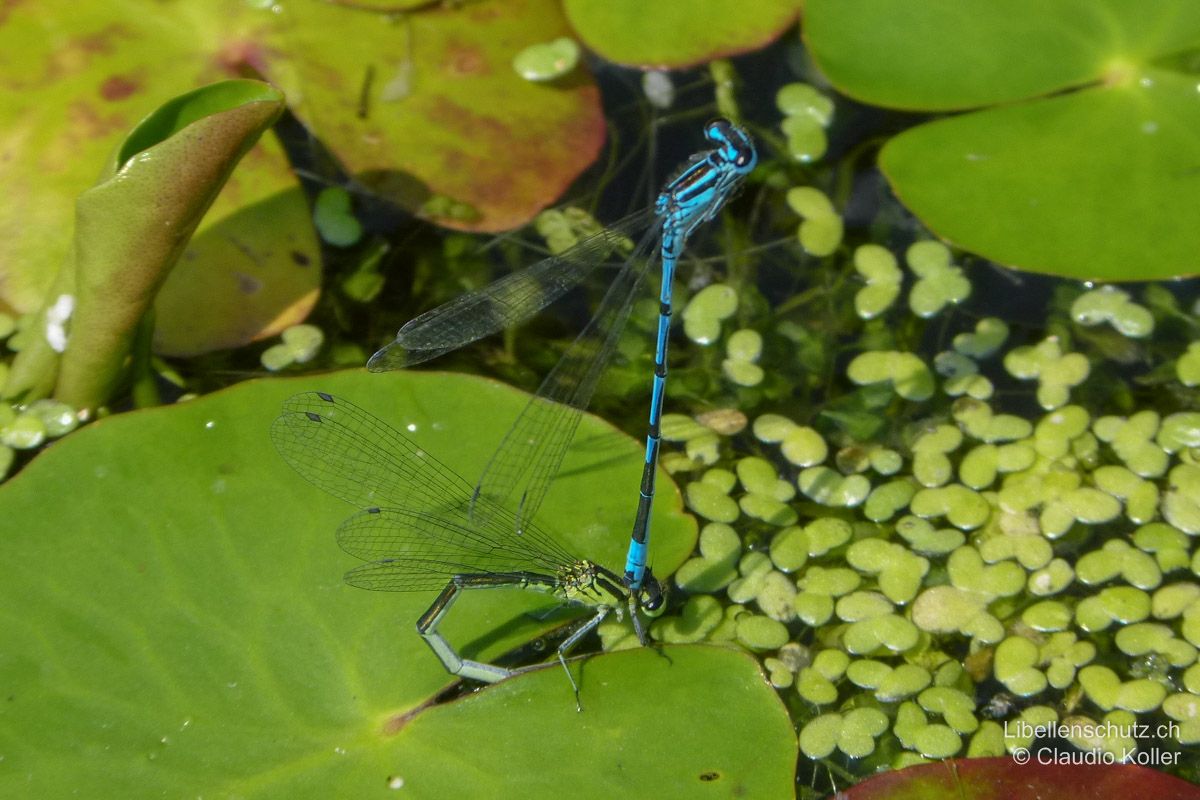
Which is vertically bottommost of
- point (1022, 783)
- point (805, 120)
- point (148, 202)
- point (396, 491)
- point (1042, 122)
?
point (1022, 783)

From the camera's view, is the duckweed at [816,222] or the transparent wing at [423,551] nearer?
the transparent wing at [423,551]

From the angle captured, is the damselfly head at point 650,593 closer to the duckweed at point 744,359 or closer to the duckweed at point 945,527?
the duckweed at point 945,527

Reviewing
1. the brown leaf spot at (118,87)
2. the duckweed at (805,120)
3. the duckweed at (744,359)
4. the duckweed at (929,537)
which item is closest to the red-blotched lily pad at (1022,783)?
the duckweed at (929,537)

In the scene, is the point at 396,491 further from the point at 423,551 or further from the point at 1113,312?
the point at 1113,312

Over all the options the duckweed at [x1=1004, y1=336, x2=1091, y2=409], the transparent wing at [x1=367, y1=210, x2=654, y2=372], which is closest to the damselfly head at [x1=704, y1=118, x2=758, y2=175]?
the transparent wing at [x1=367, y1=210, x2=654, y2=372]

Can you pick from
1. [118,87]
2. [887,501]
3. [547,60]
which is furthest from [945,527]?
[118,87]

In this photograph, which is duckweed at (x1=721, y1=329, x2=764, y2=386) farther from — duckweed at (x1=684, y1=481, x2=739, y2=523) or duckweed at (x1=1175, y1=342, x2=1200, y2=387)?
duckweed at (x1=1175, y1=342, x2=1200, y2=387)

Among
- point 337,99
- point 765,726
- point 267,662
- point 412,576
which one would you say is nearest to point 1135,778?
point 765,726
